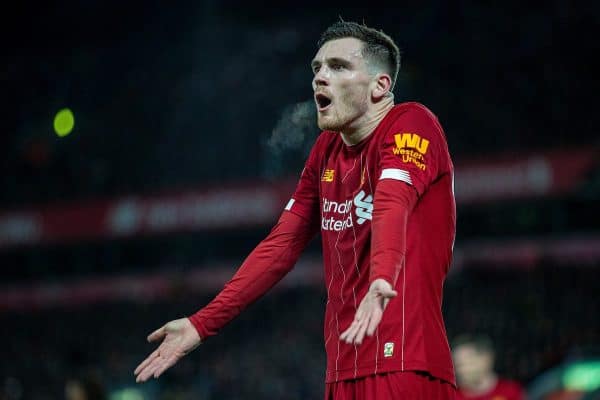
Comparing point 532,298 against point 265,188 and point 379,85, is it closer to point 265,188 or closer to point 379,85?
point 265,188

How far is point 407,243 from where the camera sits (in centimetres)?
296

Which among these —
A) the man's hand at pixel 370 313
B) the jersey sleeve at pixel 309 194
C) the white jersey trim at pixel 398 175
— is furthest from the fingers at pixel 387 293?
the jersey sleeve at pixel 309 194

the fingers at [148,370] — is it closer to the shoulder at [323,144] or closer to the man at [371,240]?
the man at [371,240]

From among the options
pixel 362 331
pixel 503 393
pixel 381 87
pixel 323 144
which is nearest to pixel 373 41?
pixel 381 87

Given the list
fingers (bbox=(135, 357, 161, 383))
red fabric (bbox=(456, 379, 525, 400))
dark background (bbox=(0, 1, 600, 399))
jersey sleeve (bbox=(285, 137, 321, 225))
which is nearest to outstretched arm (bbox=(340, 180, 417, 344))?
jersey sleeve (bbox=(285, 137, 321, 225))

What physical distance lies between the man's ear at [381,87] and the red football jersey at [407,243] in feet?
0.27

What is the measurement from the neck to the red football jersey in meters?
0.03

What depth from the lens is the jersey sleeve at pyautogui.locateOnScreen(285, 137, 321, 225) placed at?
11.3ft

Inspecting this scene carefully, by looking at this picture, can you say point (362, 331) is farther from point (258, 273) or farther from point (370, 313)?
point (258, 273)

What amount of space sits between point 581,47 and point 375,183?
57.1 ft

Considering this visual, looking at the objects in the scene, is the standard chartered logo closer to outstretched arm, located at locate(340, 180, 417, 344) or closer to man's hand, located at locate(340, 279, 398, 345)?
outstretched arm, located at locate(340, 180, 417, 344)

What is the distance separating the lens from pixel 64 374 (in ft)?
63.1

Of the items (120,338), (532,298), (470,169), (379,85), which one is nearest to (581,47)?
(470,169)

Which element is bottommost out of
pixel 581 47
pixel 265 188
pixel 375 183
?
pixel 375 183
